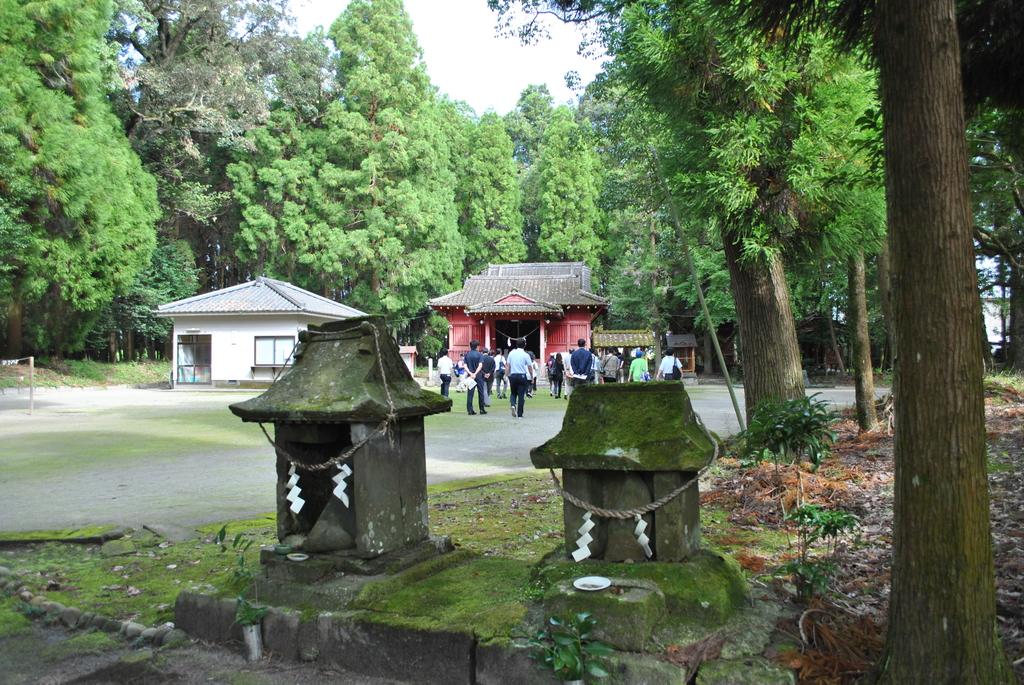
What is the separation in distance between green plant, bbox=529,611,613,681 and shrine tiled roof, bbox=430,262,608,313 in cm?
2948

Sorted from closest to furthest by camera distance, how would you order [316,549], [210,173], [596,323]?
[316,549], [210,173], [596,323]

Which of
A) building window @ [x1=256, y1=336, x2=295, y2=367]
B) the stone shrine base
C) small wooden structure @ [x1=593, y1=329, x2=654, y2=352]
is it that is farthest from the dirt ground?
small wooden structure @ [x1=593, y1=329, x2=654, y2=352]

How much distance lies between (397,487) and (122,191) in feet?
91.8

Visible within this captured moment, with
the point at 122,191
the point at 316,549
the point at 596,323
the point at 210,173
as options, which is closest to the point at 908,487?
the point at 316,549

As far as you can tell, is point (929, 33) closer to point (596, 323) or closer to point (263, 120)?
point (263, 120)

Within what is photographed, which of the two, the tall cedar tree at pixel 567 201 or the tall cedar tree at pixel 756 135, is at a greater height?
the tall cedar tree at pixel 567 201

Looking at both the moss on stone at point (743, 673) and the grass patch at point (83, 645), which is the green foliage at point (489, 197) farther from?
the moss on stone at point (743, 673)

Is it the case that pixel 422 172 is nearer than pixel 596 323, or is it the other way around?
pixel 422 172

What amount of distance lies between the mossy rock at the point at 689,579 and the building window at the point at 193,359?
102 feet

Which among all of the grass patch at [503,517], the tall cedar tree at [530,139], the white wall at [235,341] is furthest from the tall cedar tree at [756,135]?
the tall cedar tree at [530,139]

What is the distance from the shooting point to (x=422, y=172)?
35.8m

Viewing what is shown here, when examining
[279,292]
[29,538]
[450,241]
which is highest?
[450,241]

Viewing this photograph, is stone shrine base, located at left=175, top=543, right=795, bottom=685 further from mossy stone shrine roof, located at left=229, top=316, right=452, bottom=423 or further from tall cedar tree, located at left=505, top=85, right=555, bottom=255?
tall cedar tree, located at left=505, top=85, right=555, bottom=255

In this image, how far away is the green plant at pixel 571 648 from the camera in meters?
2.85
